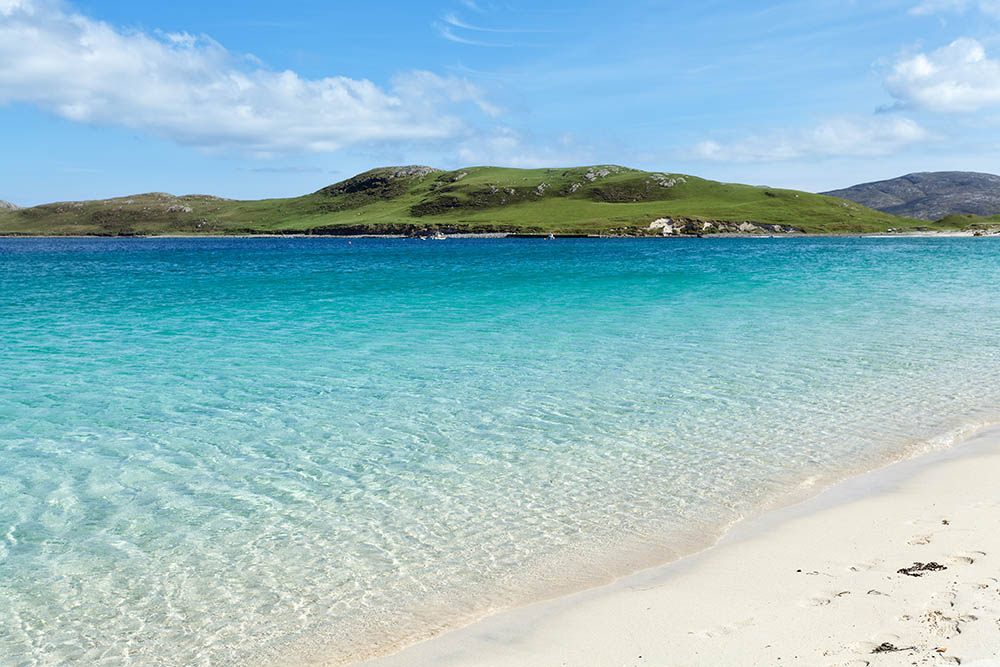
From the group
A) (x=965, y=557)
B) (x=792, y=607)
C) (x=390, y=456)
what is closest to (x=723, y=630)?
(x=792, y=607)

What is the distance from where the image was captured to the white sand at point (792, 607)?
219 inches

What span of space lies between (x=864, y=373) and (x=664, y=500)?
10.8 m

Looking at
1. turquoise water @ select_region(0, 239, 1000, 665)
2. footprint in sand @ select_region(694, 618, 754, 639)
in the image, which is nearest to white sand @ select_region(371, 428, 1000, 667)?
footprint in sand @ select_region(694, 618, 754, 639)

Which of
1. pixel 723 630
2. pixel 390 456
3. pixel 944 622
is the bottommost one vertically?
pixel 390 456

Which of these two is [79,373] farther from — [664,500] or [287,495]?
[664,500]

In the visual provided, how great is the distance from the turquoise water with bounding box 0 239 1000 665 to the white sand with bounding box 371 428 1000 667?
1.59 feet

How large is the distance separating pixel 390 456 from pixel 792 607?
694cm

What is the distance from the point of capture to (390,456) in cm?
1171

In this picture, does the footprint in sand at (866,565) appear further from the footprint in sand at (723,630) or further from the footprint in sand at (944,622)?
the footprint in sand at (723,630)

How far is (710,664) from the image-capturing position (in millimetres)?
5438

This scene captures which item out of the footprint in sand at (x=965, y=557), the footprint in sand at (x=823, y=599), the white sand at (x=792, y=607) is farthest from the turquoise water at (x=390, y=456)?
the footprint in sand at (x=965, y=557)

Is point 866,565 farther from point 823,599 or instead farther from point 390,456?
point 390,456

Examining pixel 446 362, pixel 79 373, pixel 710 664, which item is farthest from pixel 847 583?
pixel 79 373

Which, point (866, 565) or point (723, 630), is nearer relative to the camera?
point (723, 630)
